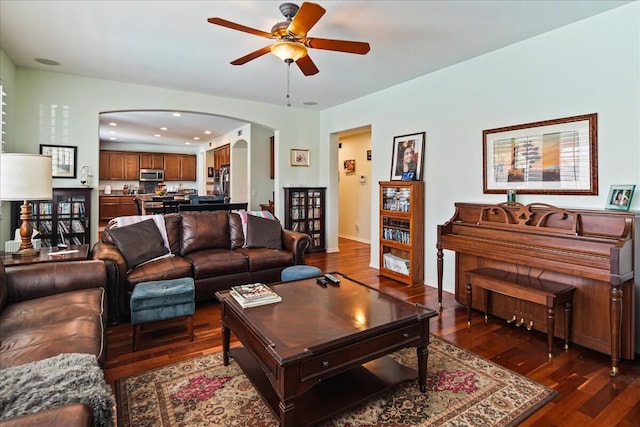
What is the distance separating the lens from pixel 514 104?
3381 millimetres

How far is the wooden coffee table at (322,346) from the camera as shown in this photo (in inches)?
62.5

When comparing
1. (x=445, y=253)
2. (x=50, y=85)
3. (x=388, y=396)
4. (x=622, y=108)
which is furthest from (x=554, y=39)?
(x=50, y=85)

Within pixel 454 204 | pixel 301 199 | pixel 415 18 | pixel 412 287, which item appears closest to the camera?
pixel 415 18

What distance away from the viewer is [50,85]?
4.34 metres

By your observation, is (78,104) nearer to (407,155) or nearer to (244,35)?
(244,35)

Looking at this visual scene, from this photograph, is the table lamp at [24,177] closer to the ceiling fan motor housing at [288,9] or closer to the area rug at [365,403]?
the area rug at [365,403]

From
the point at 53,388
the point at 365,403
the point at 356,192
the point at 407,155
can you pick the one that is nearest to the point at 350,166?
the point at 356,192

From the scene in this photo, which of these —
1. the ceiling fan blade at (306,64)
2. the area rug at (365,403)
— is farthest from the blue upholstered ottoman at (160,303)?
the ceiling fan blade at (306,64)

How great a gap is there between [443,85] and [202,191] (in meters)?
9.17

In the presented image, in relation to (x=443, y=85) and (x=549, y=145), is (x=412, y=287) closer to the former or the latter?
(x=549, y=145)

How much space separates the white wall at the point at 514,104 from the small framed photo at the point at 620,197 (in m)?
0.08

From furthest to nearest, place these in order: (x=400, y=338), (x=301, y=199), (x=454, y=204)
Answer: (x=301, y=199), (x=454, y=204), (x=400, y=338)

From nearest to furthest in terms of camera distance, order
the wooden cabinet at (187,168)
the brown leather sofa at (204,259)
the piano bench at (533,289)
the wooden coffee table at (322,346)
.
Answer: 1. the wooden coffee table at (322,346)
2. the piano bench at (533,289)
3. the brown leather sofa at (204,259)
4. the wooden cabinet at (187,168)

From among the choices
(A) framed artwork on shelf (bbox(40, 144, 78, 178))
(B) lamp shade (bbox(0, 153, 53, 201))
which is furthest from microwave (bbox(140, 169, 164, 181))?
(B) lamp shade (bbox(0, 153, 53, 201))
